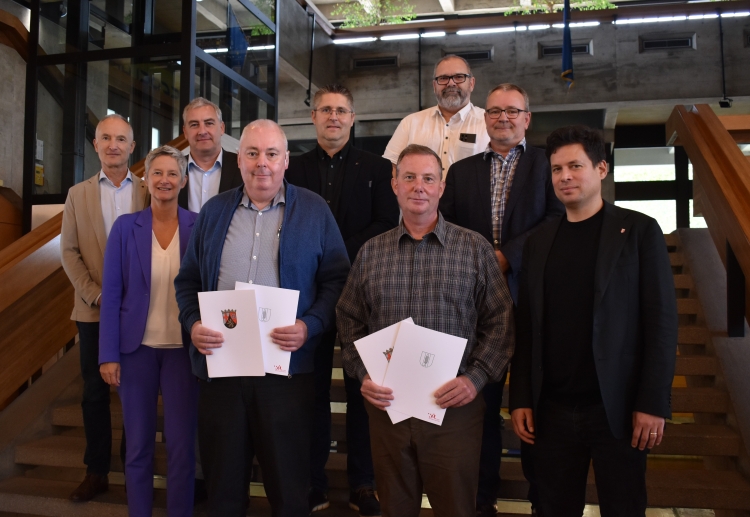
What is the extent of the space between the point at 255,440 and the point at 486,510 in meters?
0.99

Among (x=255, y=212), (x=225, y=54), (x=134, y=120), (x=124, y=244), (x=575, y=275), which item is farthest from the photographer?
(x=225, y=54)

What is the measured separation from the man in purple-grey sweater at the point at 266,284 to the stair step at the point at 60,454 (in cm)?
114

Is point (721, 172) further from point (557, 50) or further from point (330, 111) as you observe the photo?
point (557, 50)

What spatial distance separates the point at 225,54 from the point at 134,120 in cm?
127

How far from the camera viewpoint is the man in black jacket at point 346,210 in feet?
9.36

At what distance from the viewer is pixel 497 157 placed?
284 centimetres

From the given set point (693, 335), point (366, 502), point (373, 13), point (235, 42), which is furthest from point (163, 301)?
→ point (373, 13)

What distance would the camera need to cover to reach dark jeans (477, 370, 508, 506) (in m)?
2.63

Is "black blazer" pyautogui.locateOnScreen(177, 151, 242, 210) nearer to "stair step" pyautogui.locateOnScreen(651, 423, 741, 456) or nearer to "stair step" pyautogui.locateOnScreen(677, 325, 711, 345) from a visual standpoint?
"stair step" pyautogui.locateOnScreen(651, 423, 741, 456)

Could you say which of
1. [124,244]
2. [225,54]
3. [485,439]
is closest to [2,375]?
[124,244]

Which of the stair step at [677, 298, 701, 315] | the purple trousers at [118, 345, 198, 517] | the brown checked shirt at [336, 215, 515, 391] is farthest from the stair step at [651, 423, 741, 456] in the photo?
the purple trousers at [118, 345, 198, 517]

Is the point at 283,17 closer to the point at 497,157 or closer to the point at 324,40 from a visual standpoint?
the point at 324,40

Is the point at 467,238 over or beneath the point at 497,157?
beneath

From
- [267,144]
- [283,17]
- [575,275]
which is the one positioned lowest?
[575,275]
